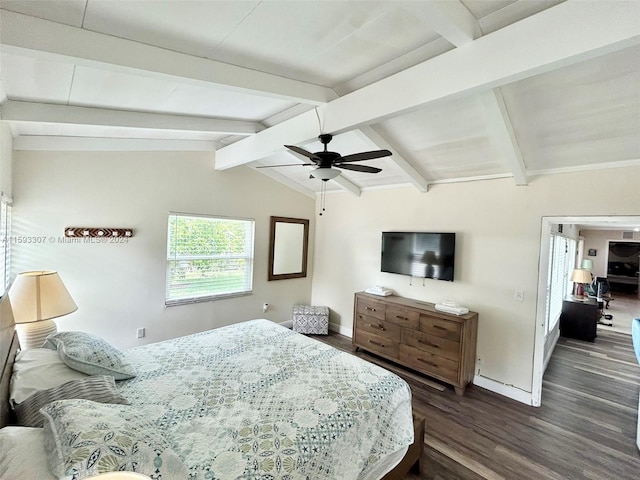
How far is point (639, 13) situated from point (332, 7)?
144 centimetres

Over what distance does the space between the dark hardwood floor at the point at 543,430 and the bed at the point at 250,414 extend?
0.58 meters

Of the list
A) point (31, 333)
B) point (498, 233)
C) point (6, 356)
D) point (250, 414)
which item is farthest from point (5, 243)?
point (498, 233)

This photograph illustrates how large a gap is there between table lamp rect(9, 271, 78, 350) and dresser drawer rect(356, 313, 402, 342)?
346cm

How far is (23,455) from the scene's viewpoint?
40.4 inches

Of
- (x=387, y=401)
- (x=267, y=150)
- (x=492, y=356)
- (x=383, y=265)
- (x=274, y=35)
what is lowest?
(x=492, y=356)

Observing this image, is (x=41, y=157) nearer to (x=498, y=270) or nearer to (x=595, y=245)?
(x=498, y=270)

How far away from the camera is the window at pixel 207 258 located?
4062mm

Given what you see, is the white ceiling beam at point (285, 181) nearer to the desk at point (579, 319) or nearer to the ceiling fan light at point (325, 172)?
the ceiling fan light at point (325, 172)

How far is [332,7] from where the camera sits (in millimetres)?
1577

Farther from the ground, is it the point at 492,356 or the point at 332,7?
the point at 332,7

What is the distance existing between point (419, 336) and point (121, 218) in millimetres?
4002

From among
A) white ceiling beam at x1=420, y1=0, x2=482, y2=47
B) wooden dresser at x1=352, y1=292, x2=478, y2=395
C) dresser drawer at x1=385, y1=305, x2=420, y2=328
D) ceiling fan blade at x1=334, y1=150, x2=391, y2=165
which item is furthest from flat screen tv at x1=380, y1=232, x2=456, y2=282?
white ceiling beam at x1=420, y1=0, x2=482, y2=47

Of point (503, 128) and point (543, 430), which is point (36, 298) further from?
point (543, 430)

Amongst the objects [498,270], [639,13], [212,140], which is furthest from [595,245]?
[212,140]
